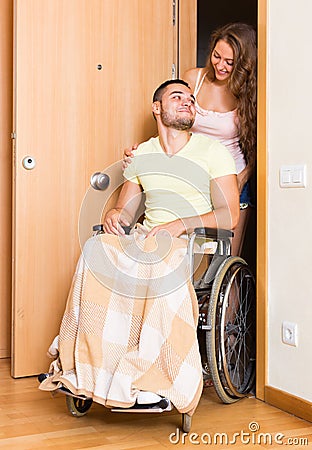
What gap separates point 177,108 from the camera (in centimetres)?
281

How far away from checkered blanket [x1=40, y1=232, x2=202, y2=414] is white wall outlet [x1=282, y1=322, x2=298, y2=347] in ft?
1.40

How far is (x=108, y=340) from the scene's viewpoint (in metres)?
2.37

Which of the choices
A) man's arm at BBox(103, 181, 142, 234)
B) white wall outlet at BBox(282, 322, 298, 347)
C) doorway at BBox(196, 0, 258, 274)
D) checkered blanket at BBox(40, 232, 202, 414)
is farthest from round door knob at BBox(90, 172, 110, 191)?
doorway at BBox(196, 0, 258, 274)

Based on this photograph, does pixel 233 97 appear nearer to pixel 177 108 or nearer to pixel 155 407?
pixel 177 108

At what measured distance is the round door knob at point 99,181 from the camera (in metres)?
3.19

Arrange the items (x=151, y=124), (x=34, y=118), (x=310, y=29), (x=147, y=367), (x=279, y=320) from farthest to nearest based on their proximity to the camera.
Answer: (x=151, y=124) → (x=34, y=118) → (x=279, y=320) → (x=310, y=29) → (x=147, y=367)

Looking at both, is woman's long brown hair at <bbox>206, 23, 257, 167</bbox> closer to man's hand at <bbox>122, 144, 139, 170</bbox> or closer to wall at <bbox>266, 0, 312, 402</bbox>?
wall at <bbox>266, 0, 312, 402</bbox>

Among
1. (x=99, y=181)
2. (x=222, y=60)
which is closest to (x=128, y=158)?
(x=99, y=181)

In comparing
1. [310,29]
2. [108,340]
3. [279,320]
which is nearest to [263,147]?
[310,29]

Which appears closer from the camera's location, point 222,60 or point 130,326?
point 130,326

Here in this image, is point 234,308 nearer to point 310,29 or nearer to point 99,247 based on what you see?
point 99,247

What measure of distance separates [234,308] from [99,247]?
63cm

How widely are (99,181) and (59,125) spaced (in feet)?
1.04

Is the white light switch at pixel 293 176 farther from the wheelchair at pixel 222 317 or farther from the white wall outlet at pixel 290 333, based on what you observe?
the white wall outlet at pixel 290 333
